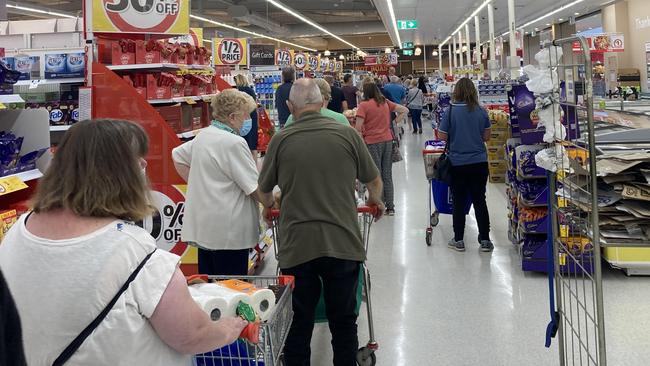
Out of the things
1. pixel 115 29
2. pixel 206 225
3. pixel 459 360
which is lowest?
pixel 459 360

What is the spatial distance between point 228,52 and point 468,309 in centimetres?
886

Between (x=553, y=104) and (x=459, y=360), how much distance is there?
5.65 ft

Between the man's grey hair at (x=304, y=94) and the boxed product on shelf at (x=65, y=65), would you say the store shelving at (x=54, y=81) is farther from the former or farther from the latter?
the man's grey hair at (x=304, y=94)

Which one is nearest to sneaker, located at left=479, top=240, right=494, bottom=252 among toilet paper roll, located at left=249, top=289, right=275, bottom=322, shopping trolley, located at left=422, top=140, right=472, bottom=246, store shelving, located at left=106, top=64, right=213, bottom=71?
shopping trolley, located at left=422, top=140, right=472, bottom=246

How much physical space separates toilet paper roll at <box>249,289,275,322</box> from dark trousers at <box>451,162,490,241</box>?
11.9ft

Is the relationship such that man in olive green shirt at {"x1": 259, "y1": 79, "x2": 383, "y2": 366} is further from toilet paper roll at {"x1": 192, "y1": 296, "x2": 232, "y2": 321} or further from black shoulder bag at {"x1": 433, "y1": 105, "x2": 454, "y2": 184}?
black shoulder bag at {"x1": 433, "y1": 105, "x2": 454, "y2": 184}

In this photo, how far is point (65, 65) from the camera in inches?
170

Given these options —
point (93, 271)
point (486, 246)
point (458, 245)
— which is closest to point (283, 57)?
point (458, 245)

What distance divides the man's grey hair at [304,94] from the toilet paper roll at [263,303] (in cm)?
112

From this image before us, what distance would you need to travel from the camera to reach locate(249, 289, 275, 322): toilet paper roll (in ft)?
6.35

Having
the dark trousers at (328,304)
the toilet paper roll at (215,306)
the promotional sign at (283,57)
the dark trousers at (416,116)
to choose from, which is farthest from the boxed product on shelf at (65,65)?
the dark trousers at (416,116)

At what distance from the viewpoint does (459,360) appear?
3.46 meters

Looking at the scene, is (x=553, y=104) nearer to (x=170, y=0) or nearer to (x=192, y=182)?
(x=192, y=182)

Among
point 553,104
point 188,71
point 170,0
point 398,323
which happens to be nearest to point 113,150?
point 553,104
